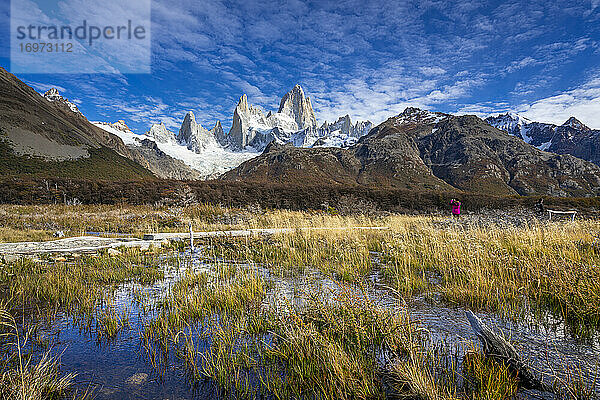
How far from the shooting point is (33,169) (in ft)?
285

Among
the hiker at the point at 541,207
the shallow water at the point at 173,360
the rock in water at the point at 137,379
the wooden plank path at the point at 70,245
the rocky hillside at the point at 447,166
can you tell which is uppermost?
the rocky hillside at the point at 447,166

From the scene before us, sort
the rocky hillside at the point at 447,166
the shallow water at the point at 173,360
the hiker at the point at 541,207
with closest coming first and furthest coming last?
the shallow water at the point at 173,360
the hiker at the point at 541,207
the rocky hillside at the point at 447,166

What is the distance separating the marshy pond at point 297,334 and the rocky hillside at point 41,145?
94157mm

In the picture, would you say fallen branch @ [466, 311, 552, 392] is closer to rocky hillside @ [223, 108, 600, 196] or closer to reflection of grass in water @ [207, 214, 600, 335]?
reflection of grass in water @ [207, 214, 600, 335]

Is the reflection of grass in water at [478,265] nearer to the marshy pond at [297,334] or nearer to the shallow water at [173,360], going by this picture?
the marshy pond at [297,334]

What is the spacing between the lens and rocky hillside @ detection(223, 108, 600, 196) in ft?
371

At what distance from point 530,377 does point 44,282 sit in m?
8.60

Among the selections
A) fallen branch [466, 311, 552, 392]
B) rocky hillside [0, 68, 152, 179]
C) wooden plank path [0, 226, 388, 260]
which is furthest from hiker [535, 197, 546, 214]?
rocky hillside [0, 68, 152, 179]

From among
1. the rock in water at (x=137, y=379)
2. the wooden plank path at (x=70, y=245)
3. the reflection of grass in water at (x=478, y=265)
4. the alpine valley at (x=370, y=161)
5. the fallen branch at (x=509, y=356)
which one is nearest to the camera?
the fallen branch at (x=509, y=356)

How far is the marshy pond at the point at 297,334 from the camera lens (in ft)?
10.6

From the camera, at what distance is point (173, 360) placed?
3.92 metres

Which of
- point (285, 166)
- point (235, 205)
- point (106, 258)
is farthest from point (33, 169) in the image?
point (106, 258)

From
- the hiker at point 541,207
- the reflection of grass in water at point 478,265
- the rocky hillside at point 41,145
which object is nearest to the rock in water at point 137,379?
the reflection of grass in water at point 478,265

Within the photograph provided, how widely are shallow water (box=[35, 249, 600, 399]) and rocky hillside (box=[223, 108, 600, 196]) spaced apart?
104 metres
